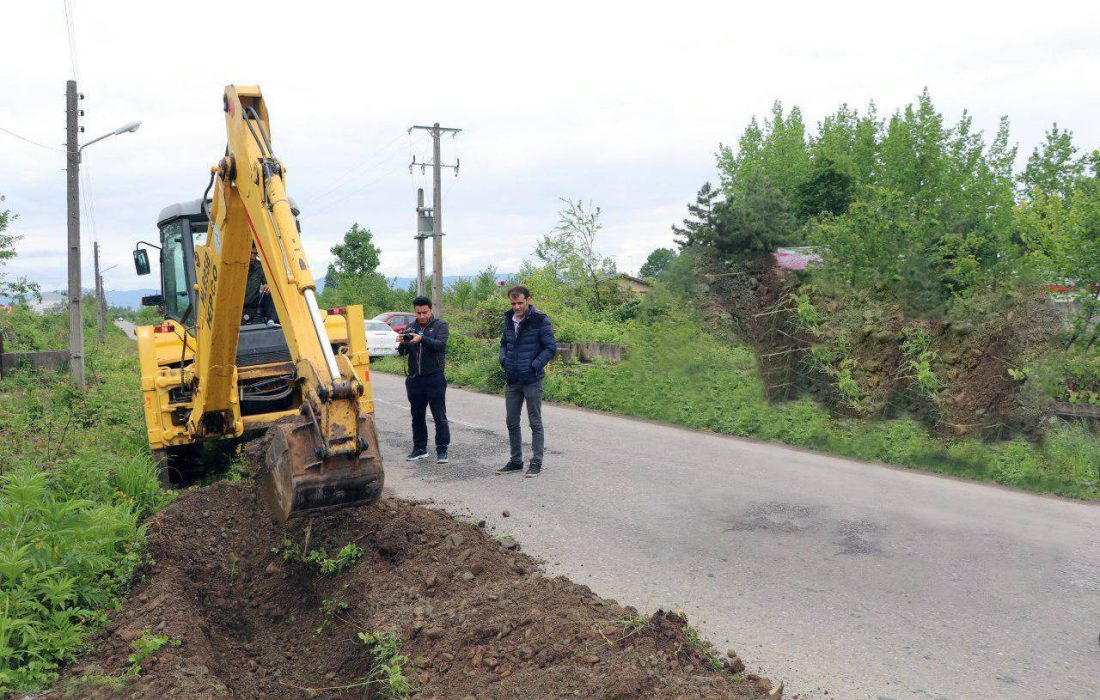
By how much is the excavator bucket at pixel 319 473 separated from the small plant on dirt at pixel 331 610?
0.92 metres

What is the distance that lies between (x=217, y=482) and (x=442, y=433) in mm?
2633

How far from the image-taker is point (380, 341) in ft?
86.9

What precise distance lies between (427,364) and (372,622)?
184 inches

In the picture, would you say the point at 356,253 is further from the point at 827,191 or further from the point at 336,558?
the point at 336,558

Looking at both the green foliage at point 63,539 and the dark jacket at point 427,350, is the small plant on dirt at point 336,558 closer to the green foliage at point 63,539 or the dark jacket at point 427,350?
the green foliage at point 63,539

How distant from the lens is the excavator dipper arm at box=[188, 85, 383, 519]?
4.30 m

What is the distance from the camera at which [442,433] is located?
9.19 m

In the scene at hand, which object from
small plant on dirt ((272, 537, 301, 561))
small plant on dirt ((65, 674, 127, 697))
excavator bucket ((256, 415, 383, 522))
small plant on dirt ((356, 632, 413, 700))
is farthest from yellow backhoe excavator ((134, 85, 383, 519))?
small plant on dirt ((65, 674, 127, 697))

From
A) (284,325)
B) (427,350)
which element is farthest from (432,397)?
(284,325)

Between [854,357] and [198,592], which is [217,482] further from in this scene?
[854,357]

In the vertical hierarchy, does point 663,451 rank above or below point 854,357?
below

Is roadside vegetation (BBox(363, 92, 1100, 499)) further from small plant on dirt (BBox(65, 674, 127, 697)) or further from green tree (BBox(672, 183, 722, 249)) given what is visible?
small plant on dirt (BBox(65, 674, 127, 697))

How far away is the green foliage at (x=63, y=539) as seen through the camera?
4.13 meters

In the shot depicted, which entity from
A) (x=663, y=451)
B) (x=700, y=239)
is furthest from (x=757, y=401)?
(x=700, y=239)
